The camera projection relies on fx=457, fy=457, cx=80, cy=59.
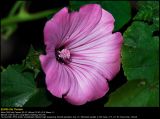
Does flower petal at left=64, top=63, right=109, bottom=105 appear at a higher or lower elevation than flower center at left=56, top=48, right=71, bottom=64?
lower

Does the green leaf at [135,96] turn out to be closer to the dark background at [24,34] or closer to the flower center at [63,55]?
the flower center at [63,55]

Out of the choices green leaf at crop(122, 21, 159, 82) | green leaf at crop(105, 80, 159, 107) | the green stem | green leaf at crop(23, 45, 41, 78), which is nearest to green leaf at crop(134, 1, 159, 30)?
green leaf at crop(122, 21, 159, 82)

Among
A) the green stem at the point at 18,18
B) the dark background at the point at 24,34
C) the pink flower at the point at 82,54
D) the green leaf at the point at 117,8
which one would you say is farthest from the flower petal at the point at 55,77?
the green stem at the point at 18,18

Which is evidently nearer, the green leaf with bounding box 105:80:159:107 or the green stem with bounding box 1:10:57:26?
the green leaf with bounding box 105:80:159:107

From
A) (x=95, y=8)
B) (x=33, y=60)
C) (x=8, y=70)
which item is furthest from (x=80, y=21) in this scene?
(x=8, y=70)

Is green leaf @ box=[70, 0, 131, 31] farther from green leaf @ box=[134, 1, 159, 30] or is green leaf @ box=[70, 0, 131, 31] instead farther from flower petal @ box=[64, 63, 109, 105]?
flower petal @ box=[64, 63, 109, 105]

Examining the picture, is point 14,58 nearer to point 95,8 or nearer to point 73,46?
point 73,46

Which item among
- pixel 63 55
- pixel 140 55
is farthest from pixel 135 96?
pixel 63 55

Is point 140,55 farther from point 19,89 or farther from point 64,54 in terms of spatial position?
point 19,89
